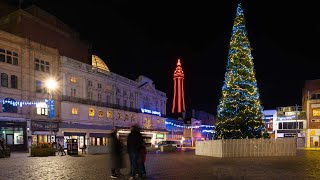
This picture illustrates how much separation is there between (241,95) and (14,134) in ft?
91.1

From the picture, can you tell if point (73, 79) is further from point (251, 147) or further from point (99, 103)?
point (251, 147)

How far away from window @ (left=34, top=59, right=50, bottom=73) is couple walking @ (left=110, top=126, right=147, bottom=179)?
115 feet

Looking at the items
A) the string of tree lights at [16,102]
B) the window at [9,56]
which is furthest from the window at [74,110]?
the window at [9,56]

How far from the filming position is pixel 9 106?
3956 cm

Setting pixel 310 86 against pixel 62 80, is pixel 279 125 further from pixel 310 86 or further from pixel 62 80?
pixel 62 80

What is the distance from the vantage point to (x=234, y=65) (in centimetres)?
2636

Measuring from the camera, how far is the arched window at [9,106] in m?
39.0

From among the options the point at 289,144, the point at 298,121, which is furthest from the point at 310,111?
the point at 289,144

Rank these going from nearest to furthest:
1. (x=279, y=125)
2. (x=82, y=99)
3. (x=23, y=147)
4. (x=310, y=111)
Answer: (x=23, y=147), (x=82, y=99), (x=310, y=111), (x=279, y=125)

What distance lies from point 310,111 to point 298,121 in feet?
10.8

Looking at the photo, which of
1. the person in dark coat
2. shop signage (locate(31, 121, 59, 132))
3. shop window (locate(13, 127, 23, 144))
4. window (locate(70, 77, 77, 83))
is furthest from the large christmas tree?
window (locate(70, 77, 77, 83))

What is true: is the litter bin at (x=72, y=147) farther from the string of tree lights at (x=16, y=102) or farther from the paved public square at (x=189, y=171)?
the string of tree lights at (x=16, y=102)

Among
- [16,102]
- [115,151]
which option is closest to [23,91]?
[16,102]

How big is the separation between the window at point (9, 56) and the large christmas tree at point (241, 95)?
26914 mm
